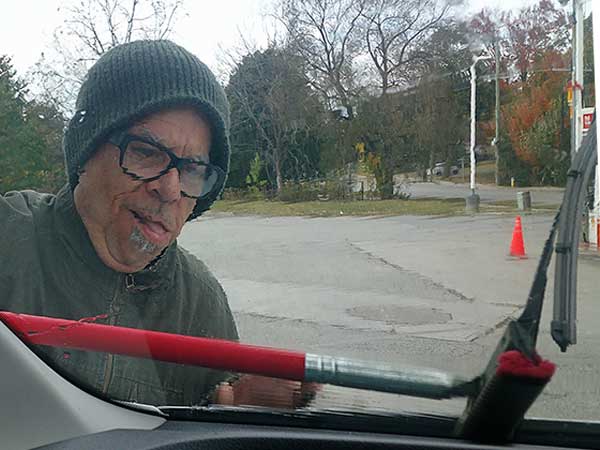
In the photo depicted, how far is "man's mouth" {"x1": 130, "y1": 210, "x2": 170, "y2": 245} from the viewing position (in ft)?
6.84

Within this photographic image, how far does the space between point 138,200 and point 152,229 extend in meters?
0.09

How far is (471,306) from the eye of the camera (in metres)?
2.38

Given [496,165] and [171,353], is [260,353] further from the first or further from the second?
[496,165]

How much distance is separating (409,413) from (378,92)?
0.97 meters

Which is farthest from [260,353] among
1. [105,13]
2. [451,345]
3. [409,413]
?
[105,13]

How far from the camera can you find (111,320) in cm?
207

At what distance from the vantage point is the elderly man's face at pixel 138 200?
79.4 inches

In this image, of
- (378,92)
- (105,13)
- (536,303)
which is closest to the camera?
(536,303)

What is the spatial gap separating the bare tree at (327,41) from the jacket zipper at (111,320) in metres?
0.85

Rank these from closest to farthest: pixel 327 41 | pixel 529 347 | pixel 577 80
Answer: pixel 529 347 → pixel 577 80 → pixel 327 41

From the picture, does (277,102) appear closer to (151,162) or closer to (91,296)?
(151,162)

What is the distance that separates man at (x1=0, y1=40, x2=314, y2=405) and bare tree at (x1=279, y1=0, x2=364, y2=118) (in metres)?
0.38

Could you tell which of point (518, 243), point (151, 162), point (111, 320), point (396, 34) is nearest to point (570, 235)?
point (518, 243)

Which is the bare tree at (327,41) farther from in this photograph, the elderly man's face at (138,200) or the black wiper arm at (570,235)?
the black wiper arm at (570,235)
